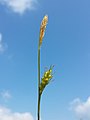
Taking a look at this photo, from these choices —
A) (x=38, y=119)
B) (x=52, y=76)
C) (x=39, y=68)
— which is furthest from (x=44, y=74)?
(x=38, y=119)

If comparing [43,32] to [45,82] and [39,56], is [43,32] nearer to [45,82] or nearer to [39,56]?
[39,56]

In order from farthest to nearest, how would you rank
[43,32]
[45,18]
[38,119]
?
1. [45,18]
2. [43,32]
3. [38,119]

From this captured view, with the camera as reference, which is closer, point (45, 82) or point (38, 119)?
point (38, 119)

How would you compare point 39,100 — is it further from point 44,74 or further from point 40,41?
point 40,41

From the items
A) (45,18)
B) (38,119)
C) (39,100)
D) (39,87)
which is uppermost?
(45,18)

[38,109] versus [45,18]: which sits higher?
[45,18]

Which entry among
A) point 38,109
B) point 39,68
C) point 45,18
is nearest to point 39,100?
point 38,109

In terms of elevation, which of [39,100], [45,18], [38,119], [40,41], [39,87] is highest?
[45,18]

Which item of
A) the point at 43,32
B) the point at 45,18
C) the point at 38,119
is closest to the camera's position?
the point at 38,119

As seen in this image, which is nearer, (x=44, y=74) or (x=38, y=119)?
(x=38, y=119)
